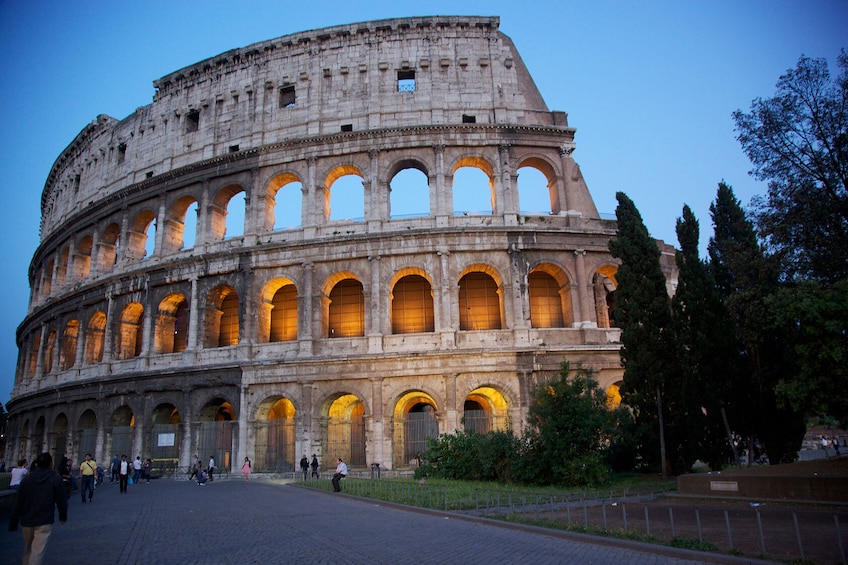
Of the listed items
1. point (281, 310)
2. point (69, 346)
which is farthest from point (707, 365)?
point (69, 346)

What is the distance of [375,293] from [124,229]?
50.3 feet

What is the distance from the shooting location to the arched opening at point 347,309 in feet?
84.0

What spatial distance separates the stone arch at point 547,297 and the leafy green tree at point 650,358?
5.84 m

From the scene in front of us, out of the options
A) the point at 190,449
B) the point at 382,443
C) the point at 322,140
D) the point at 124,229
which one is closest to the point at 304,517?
the point at 382,443

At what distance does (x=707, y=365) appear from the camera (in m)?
17.4

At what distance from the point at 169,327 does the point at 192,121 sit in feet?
36.2

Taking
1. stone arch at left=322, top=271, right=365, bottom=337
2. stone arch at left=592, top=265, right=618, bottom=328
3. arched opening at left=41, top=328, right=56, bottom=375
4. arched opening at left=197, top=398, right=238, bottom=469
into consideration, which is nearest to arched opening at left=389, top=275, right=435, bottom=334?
stone arch at left=322, top=271, right=365, bottom=337

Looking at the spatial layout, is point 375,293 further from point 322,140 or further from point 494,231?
point 322,140

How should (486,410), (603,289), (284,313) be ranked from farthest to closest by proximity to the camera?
1. (284,313)
2. (603,289)
3. (486,410)

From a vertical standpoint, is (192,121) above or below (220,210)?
above

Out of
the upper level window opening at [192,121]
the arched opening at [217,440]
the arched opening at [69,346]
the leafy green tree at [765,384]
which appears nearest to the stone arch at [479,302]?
the leafy green tree at [765,384]

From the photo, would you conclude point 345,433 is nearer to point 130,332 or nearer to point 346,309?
point 346,309

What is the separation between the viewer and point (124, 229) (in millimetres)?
29672

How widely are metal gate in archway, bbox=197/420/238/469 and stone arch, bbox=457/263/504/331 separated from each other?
427 inches
